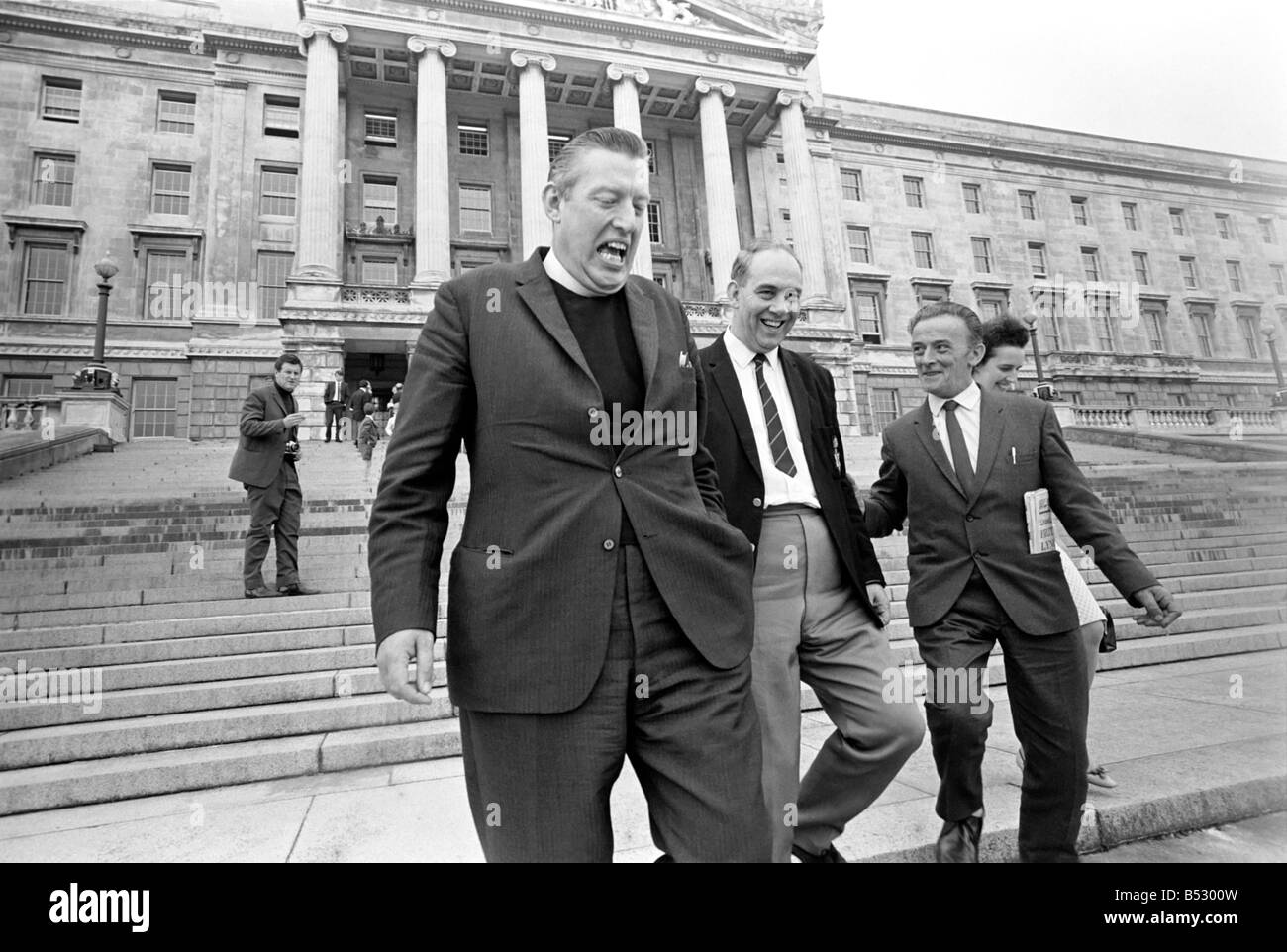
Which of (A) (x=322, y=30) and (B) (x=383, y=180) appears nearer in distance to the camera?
(A) (x=322, y=30)

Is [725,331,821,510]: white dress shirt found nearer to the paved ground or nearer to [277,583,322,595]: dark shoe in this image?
the paved ground

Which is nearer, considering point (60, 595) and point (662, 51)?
point (60, 595)

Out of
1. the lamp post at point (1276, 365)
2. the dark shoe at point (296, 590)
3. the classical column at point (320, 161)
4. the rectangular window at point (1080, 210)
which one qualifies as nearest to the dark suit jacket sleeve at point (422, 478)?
the dark shoe at point (296, 590)

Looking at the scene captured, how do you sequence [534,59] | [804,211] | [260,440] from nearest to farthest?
[260,440]
[534,59]
[804,211]

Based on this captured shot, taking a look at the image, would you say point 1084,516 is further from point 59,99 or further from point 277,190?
point 59,99

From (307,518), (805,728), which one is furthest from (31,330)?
(805,728)

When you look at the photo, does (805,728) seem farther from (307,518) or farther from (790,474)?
(307,518)

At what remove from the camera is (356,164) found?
99.2 feet

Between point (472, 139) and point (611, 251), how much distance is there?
3507 centimetres

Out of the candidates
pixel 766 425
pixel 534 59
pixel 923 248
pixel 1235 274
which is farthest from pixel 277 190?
pixel 1235 274

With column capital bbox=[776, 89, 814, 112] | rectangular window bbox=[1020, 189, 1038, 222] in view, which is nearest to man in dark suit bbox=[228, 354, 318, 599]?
column capital bbox=[776, 89, 814, 112]

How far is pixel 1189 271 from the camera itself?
146 ft

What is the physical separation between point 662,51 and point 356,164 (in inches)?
580

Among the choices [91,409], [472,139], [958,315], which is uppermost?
[472,139]
